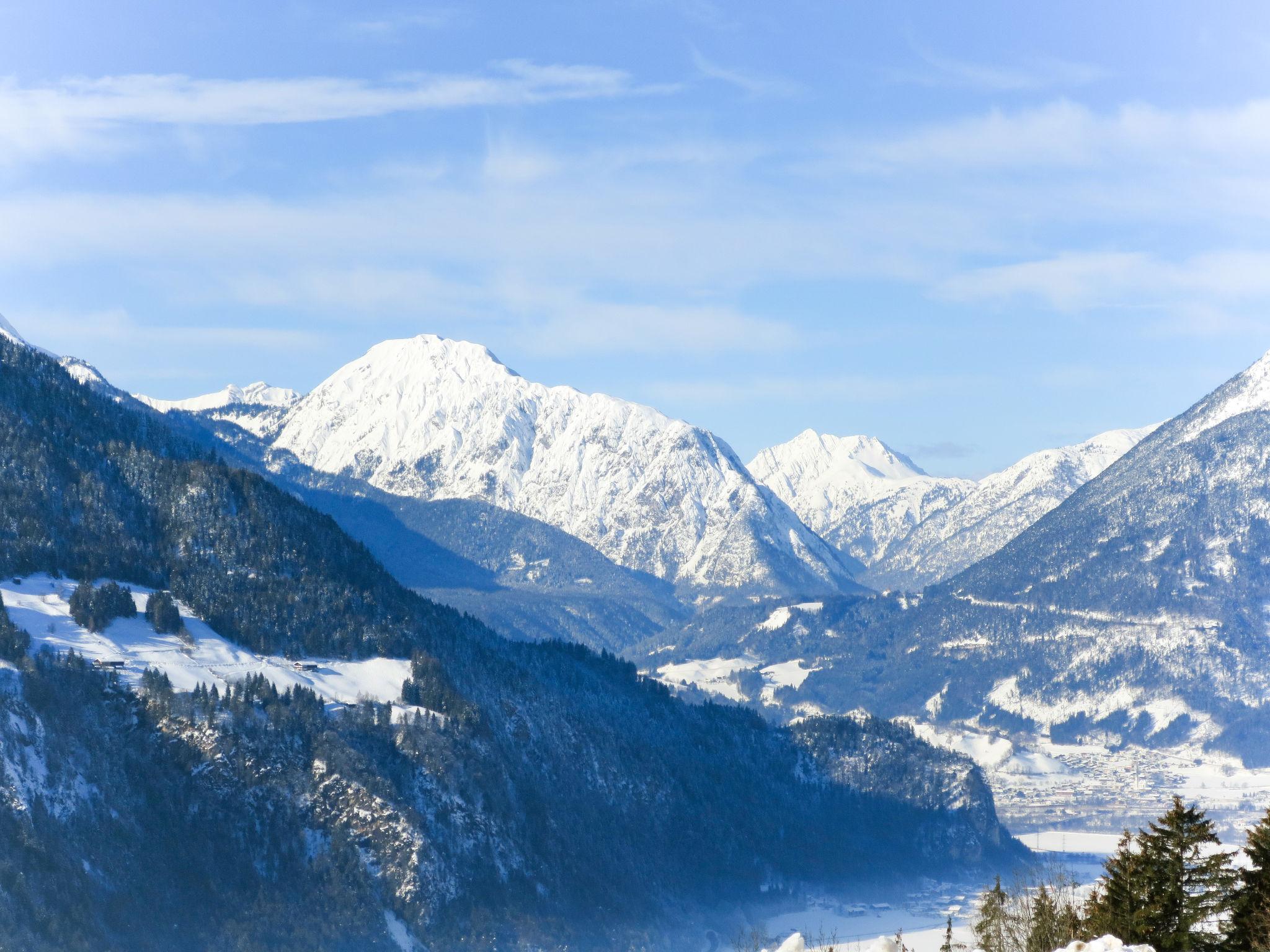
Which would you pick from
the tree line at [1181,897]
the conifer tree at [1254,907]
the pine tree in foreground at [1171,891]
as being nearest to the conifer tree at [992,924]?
the tree line at [1181,897]

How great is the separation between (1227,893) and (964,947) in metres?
53.7

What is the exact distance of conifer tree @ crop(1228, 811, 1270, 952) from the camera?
128000 mm

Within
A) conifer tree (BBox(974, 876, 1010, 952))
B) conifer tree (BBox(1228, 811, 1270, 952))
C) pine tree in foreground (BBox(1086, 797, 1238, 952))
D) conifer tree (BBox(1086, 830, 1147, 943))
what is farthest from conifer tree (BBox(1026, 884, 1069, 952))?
pine tree in foreground (BBox(1086, 797, 1238, 952))

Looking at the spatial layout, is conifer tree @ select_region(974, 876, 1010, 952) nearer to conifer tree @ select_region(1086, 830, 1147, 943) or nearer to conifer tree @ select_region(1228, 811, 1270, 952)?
conifer tree @ select_region(1086, 830, 1147, 943)

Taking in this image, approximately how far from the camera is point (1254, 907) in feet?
429

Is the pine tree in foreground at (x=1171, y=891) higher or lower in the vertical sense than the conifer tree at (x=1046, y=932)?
higher

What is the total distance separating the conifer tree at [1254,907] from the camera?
420 ft

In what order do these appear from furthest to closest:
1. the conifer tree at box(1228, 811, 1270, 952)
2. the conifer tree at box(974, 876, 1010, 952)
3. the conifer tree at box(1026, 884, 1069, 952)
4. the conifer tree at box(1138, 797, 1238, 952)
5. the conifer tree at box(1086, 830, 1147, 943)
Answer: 1. the conifer tree at box(1026, 884, 1069, 952)
2. the conifer tree at box(974, 876, 1010, 952)
3. the conifer tree at box(1228, 811, 1270, 952)
4. the conifer tree at box(1086, 830, 1147, 943)
5. the conifer tree at box(1138, 797, 1238, 952)

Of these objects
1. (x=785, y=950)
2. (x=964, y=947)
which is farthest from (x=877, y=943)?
(x=964, y=947)

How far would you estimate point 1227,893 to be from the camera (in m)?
130

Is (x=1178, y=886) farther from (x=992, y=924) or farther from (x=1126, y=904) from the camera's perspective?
(x=992, y=924)

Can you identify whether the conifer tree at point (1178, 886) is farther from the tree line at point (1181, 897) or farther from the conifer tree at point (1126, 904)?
the conifer tree at point (1126, 904)

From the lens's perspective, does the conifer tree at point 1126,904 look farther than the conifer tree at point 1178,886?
Yes

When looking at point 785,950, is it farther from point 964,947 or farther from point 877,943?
point 964,947
